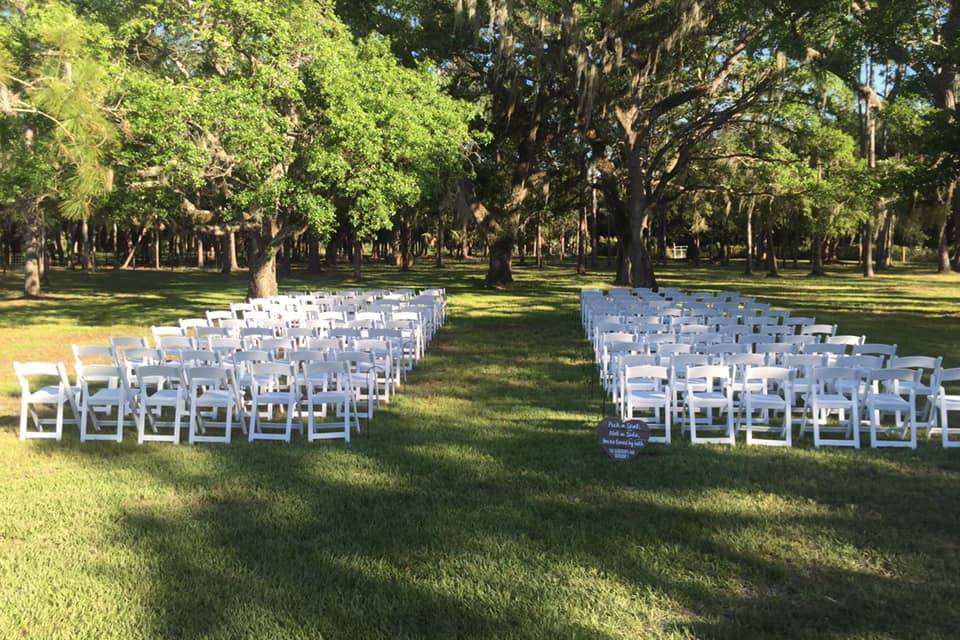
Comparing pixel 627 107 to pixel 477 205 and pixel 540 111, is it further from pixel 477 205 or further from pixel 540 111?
pixel 477 205

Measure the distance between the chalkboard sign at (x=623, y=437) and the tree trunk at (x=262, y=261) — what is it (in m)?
14.6

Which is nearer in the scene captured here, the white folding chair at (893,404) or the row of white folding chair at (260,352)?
the white folding chair at (893,404)

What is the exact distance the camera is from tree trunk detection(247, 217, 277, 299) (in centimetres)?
1952

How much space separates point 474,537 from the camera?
15.5ft

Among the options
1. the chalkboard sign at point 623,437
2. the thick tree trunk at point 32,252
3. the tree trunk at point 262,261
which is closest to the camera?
the chalkboard sign at point 623,437

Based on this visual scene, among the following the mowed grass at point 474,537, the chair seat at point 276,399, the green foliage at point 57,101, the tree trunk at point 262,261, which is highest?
the green foliage at point 57,101

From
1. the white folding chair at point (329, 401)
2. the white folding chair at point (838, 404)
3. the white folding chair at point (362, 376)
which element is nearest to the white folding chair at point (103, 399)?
the white folding chair at point (329, 401)

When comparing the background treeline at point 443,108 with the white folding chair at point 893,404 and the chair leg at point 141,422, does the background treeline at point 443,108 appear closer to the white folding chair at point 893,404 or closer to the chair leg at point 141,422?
the chair leg at point 141,422

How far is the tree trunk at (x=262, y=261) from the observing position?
1952cm

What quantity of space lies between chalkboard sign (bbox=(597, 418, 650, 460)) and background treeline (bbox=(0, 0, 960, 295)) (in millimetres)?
7838

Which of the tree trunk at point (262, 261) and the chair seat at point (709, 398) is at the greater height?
the tree trunk at point (262, 261)

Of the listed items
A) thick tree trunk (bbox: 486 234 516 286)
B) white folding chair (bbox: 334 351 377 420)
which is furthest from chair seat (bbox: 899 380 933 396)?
thick tree trunk (bbox: 486 234 516 286)

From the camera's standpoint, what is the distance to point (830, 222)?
35844 millimetres

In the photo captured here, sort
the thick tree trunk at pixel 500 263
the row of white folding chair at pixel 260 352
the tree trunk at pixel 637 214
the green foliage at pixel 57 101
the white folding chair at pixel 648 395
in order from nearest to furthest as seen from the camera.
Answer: the white folding chair at pixel 648 395, the row of white folding chair at pixel 260 352, the green foliage at pixel 57 101, the tree trunk at pixel 637 214, the thick tree trunk at pixel 500 263
